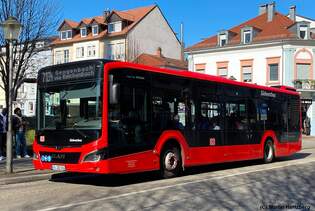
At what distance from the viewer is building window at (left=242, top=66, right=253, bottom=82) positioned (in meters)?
51.7

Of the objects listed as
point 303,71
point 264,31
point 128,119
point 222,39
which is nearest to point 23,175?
point 128,119

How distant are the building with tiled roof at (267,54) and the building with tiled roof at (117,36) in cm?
1214

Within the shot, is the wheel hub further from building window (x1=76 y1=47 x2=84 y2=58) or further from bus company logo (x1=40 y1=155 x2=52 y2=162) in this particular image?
building window (x1=76 y1=47 x2=84 y2=58)

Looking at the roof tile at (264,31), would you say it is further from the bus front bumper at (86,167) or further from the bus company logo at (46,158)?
the bus front bumper at (86,167)

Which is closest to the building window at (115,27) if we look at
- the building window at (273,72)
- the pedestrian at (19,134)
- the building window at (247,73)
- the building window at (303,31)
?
the building window at (247,73)

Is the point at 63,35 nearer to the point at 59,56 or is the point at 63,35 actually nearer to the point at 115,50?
the point at 59,56

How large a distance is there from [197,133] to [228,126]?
1.96 metres

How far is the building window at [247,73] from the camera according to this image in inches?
2036

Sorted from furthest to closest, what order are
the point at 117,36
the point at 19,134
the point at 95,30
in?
1. the point at 95,30
2. the point at 117,36
3. the point at 19,134

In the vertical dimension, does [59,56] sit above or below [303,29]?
above

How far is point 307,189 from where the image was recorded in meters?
11.3

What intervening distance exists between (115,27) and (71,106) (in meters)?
57.3

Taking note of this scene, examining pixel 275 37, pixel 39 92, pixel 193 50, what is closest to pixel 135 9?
pixel 193 50

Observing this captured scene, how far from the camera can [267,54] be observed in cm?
5050
